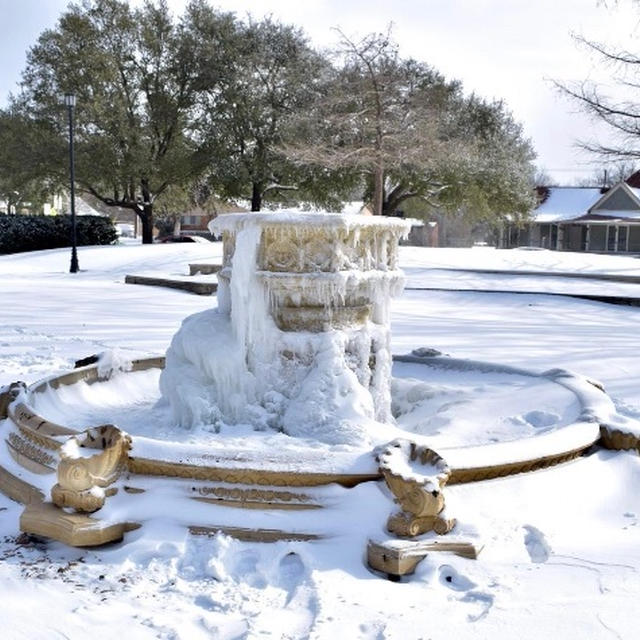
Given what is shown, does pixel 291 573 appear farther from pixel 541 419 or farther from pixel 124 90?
pixel 124 90

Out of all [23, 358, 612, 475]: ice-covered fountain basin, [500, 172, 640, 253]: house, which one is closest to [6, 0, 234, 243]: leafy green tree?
[500, 172, 640, 253]: house

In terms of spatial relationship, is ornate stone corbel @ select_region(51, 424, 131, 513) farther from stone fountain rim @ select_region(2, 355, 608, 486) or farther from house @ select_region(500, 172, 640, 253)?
house @ select_region(500, 172, 640, 253)

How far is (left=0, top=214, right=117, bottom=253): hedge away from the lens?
100 ft

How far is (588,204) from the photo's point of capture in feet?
136

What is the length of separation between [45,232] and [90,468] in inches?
1167

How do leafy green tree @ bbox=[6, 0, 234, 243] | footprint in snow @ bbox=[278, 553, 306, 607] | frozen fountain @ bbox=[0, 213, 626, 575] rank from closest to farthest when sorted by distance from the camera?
1. footprint in snow @ bbox=[278, 553, 306, 607]
2. frozen fountain @ bbox=[0, 213, 626, 575]
3. leafy green tree @ bbox=[6, 0, 234, 243]

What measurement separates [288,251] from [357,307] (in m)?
0.60

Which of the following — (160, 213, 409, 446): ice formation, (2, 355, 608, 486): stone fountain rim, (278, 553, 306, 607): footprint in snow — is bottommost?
(278, 553, 306, 607): footprint in snow

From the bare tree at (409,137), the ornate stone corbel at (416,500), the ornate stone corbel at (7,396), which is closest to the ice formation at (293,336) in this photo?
the ornate stone corbel at (7,396)

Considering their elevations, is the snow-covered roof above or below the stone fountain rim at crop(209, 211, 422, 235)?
above

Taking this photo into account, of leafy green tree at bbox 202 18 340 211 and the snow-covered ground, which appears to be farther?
leafy green tree at bbox 202 18 340 211

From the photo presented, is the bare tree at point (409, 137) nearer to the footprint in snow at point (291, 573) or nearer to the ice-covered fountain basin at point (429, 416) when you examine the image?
the ice-covered fountain basin at point (429, 416)

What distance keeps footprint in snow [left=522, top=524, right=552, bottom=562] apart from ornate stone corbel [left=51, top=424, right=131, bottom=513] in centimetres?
192

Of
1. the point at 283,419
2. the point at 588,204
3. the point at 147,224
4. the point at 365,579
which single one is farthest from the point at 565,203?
the point at 365,579
